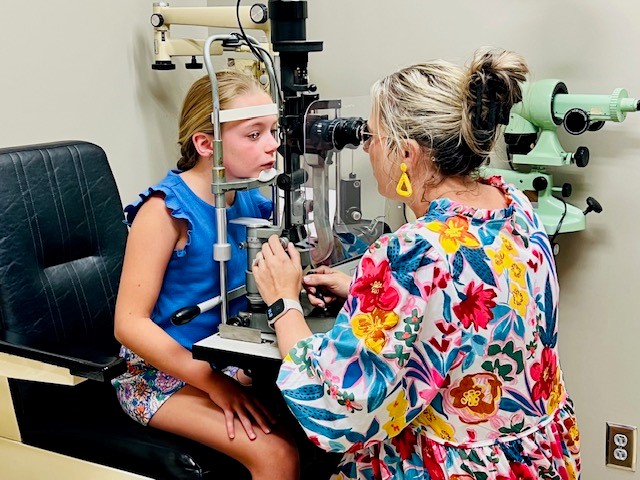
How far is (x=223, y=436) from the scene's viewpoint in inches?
59.3

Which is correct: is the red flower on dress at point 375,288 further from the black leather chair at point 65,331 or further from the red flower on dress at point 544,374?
the black leather chair at point 65,331

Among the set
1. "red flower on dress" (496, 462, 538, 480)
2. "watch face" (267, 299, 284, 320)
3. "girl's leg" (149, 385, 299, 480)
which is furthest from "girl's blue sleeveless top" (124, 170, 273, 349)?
"red flower on dress" (496, 462, 538, 480)

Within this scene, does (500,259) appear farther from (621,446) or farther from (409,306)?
(621,446)

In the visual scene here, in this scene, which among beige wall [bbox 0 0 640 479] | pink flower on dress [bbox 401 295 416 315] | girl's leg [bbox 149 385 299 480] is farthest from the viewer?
beige wall [bbox 0 0 640 479]

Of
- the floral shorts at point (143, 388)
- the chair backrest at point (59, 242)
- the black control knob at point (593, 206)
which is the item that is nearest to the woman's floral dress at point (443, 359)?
the floral shorts at point (143, 388)

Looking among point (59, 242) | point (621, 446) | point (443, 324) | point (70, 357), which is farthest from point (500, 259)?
point (621, 446)

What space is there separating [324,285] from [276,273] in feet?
0.51

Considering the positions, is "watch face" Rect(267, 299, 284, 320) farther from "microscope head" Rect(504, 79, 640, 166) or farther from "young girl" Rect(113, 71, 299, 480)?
"microscope head" Rect(504, 79, 640, 166)

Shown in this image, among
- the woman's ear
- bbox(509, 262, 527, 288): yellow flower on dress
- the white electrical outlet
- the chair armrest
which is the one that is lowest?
the white electrical outlet

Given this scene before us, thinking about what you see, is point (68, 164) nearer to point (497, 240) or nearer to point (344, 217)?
point (344, 217)

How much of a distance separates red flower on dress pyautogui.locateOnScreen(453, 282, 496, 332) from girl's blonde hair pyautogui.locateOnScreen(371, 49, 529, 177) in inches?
8.5

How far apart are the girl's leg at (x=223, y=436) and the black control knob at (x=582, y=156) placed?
3.41ft

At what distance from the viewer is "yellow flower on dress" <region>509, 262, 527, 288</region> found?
124 centimetres

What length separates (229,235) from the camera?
1.65 m
